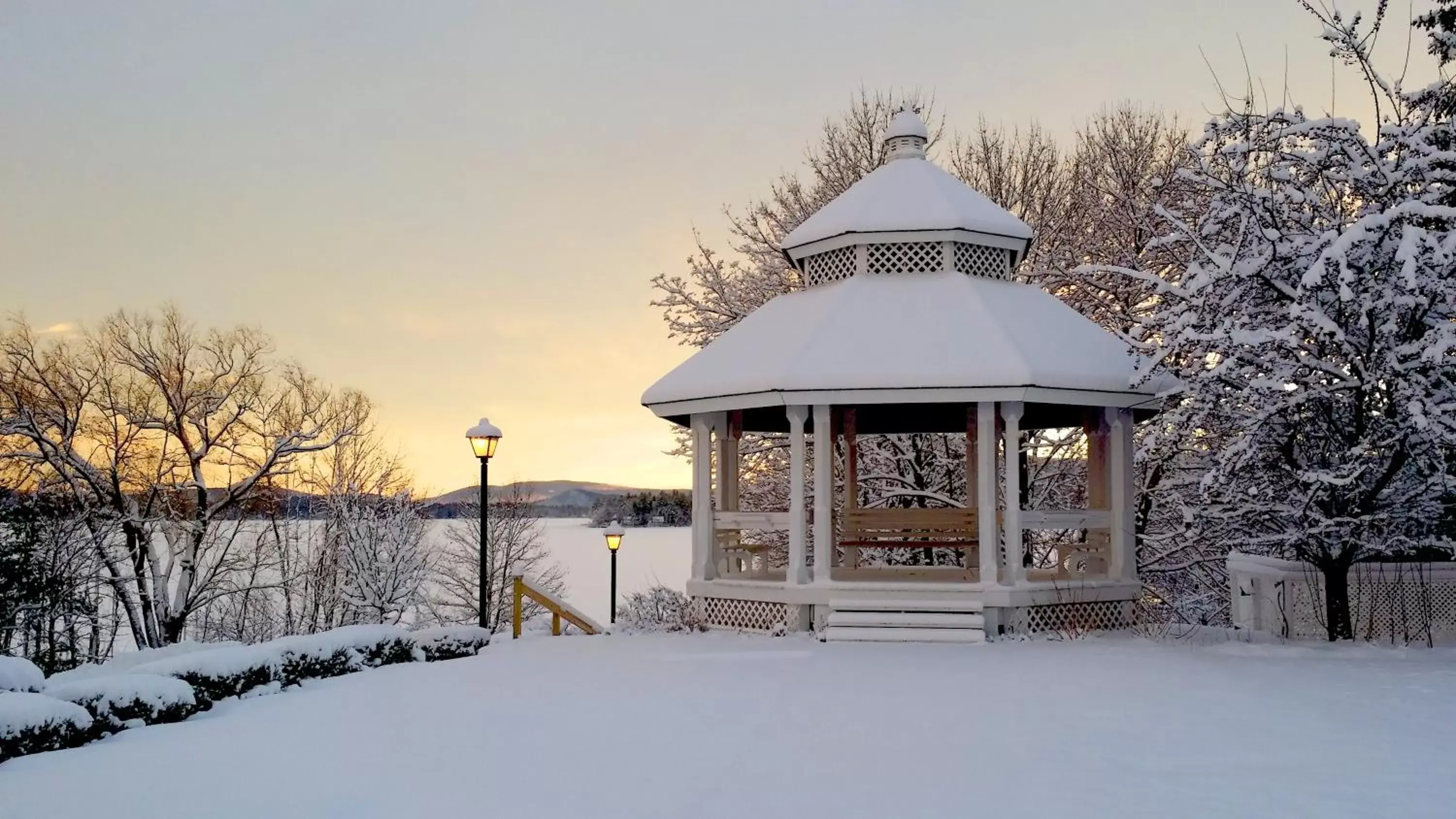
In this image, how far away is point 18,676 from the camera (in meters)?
9.41

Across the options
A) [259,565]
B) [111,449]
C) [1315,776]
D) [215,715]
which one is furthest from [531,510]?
[1315,776]

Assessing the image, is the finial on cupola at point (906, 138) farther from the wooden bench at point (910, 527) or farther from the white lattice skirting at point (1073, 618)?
the white lattice skirting at point (1073, 618)

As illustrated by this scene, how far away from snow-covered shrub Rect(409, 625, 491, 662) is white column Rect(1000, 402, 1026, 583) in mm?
6750

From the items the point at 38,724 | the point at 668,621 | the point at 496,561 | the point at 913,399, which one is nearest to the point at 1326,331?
the point at 913,399

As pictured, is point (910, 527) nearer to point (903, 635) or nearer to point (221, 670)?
point (903, 635)

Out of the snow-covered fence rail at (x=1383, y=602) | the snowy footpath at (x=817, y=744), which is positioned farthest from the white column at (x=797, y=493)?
the snow-covered fence rail at (x=1383, y=602)

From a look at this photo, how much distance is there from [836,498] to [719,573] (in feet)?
27.8

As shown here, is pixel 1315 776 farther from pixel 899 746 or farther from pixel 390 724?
pixel 390 724

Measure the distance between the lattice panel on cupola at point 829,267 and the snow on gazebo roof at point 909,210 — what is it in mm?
310

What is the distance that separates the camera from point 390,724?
903cm

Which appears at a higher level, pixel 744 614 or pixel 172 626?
pixel 744 614

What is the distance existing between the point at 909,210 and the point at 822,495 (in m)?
4.35

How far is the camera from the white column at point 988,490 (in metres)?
13.9

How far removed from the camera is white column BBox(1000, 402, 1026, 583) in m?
13.9
